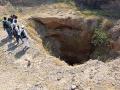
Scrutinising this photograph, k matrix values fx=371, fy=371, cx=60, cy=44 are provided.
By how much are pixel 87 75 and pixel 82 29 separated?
703cm

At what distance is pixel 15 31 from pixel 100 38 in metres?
5.67

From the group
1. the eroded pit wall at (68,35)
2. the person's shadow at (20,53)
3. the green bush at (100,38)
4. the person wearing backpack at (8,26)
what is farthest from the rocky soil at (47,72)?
the green bush at (100,38)

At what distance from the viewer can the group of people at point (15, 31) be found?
22250 mm

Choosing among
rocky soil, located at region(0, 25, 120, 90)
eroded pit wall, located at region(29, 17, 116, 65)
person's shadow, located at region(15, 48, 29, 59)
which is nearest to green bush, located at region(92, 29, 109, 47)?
eroded pit wall, located at region(29, 17, 116, 65)

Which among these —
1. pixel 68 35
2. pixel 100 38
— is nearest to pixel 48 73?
pixel 100 38

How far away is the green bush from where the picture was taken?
24391mm

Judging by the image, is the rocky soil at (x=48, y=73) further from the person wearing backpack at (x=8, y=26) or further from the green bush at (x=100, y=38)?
the green bush at (x=100, y=38)

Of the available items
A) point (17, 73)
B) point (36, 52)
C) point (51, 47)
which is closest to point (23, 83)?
point (17, 73)

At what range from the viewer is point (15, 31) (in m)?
22.7

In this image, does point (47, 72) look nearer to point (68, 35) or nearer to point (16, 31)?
point (16, 31)

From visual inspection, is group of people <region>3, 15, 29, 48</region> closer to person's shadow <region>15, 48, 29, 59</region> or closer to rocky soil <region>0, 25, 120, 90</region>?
person's shadow <region>15, 48, 29, 59</region>

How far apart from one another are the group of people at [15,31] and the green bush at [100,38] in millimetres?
4920

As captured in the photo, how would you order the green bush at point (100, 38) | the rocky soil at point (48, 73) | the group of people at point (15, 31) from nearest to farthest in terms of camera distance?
the rocky soil at point (48, 73) < the group of people at point (15, 31) < the green bush at point (100, 38)

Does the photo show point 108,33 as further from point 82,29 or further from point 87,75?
point 87,75
